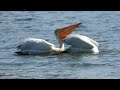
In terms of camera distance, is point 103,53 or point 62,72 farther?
point 103,53

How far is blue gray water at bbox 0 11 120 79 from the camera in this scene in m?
7.19

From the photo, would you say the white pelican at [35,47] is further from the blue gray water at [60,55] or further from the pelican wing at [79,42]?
the pelican wing at [79,42]

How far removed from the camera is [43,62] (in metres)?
8.56

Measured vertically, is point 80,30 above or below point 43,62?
above

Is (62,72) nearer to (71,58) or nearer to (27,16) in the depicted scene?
(71,58)

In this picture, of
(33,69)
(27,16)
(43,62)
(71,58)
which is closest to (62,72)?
(33,69)

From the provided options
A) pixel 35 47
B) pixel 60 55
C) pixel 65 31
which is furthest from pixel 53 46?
pixel 65 31

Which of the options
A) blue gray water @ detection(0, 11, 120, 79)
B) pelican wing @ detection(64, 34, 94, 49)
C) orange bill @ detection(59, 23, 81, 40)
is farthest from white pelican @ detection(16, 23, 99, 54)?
orange bill @ detection(59, 23, 81, 40)

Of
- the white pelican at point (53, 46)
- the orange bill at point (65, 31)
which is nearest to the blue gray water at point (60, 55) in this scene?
the white pelican at point (53, 46)

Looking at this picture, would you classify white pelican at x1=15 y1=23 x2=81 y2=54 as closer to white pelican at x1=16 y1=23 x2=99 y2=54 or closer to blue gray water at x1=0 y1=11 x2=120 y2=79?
white pelican at x1=16 y1=23 x2=99 y2=54

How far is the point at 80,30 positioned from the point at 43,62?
4443 mm

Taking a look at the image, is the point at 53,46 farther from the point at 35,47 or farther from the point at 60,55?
the point at 35,47

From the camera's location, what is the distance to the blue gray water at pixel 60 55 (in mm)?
7194
